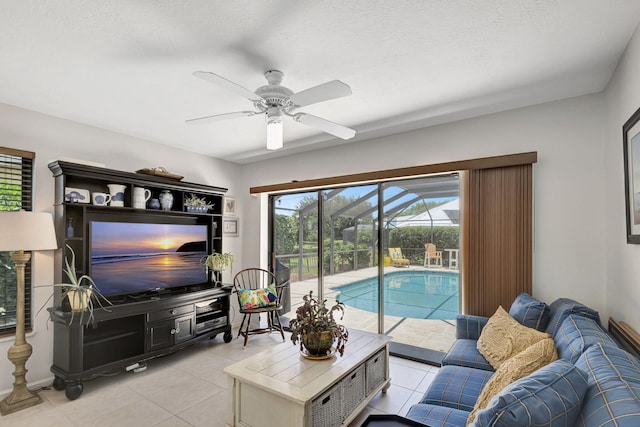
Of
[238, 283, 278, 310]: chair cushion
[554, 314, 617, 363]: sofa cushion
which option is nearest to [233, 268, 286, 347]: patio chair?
[238, 283, 278, 310]: chair cushion

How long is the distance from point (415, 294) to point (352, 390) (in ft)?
5.83

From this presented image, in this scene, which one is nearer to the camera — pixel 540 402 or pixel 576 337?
pixel 540 402

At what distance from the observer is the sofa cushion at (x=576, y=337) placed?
158 centimetres

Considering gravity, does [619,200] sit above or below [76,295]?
above

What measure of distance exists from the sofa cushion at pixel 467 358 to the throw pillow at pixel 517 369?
2.00 ft

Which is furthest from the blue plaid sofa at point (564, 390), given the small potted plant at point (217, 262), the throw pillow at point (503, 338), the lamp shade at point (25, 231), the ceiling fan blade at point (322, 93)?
the lamp shade at point (25, 231)

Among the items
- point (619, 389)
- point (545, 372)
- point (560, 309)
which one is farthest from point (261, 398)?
point (560, 309)

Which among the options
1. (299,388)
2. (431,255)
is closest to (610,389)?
(299,388)

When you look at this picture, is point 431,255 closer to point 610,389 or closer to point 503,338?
point 503,338

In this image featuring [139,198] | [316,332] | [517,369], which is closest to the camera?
[517,369]

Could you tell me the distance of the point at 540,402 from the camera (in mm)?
1050

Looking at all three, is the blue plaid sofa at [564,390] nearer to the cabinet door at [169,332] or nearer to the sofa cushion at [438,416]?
the sofa cushion at [438,416]

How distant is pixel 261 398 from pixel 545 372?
5.08 ft

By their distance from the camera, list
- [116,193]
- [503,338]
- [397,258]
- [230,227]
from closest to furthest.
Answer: [503,338] < [116,193] < [397,258] < [230,227]
